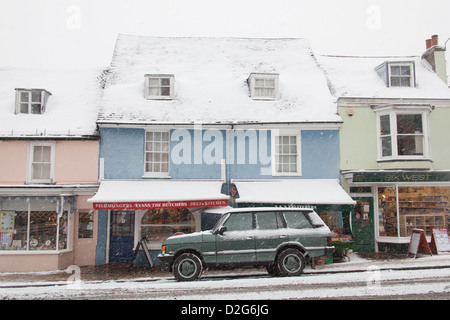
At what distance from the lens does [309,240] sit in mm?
10375

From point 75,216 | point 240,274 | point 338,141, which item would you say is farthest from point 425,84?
point 75,216

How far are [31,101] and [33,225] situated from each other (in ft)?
17.4

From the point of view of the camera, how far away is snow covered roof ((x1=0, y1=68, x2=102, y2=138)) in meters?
14.9

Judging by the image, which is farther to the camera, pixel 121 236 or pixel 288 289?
pixel 121 236

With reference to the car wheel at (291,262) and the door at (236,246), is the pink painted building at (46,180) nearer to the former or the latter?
the door at (236,246)

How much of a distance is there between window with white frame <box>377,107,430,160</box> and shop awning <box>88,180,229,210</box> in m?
6.59

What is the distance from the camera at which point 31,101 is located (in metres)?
15.9

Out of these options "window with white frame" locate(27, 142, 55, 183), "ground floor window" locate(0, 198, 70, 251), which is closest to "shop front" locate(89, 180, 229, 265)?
"ground floor window" locate(0, 198, 70, 251)

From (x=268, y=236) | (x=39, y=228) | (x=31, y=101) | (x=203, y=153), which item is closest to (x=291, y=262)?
(x=268, y=236)

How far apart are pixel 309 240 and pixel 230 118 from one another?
6331 mm

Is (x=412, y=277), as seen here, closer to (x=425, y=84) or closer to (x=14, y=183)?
(x=425, y=84)

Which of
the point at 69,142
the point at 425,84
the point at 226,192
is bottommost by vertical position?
the point at 226,192

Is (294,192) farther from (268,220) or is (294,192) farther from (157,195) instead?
(157,195)

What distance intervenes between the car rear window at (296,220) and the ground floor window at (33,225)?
8127 mm
